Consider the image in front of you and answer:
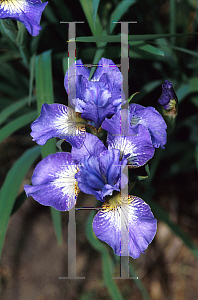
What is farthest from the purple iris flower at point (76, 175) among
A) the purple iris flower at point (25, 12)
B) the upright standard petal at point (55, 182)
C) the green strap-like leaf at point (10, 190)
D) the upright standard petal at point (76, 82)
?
the purple iris flower at point (25, 12)

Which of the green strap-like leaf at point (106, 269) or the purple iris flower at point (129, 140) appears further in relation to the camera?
the green strap-like leaf at point (106, 269)

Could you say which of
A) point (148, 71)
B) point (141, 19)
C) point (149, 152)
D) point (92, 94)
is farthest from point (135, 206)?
point (141, 19)

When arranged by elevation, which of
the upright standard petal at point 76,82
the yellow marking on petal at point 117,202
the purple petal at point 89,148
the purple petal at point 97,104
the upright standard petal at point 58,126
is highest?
the upright standard petal at point 76,82

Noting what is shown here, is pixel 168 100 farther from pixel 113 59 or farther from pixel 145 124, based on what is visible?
pixel 113 59

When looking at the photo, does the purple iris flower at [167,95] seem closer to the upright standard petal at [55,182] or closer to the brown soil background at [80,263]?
the upright standard petal at [55,182]

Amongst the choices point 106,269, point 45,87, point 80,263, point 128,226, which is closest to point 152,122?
point 128,226
